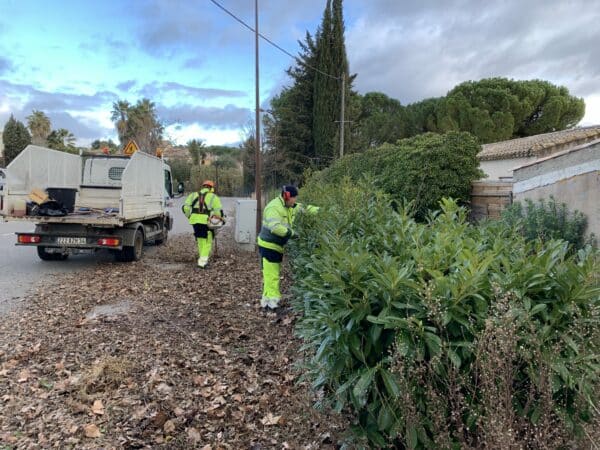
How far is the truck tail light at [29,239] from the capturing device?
8484 millimetres

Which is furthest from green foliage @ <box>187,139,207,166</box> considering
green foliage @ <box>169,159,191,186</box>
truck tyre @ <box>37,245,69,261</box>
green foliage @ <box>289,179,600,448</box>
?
green foliage @ <box>289,179,600,448</box>

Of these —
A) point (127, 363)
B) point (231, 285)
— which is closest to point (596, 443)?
point (127, 363)

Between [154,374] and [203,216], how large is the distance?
5.30m

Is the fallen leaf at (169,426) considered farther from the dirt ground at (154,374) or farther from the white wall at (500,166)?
the white wall at (500,166)

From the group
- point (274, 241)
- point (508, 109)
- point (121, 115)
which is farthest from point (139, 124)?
point (274, 241)

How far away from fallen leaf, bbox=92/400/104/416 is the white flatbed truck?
5.50 metres

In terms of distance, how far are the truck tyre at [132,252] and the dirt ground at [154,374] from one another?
86.2 inches

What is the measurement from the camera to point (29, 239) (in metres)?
8.53

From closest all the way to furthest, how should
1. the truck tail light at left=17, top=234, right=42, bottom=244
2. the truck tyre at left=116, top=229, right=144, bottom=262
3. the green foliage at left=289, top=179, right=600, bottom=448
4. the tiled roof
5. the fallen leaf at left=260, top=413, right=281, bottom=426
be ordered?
the green foliage at left=289, top=179, right=600, bottom=448
the fallen leaf at left=260, top=413, right=281, bottom=426
the truck tail light at left=17, top=234, right=42, bottom=244
the truck tyre at left=116, top=229, right=144, bottom=262
the tiled roof

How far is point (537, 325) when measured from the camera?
6.24 feet

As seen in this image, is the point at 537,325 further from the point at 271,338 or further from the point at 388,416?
the point at 271,338

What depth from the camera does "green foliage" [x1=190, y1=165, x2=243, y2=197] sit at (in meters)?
50.5

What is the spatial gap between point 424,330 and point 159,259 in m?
8.63

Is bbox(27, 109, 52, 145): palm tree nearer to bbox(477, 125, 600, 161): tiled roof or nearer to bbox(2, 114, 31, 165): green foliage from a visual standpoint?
bbox(2, 114, 31, 165): green foliage
